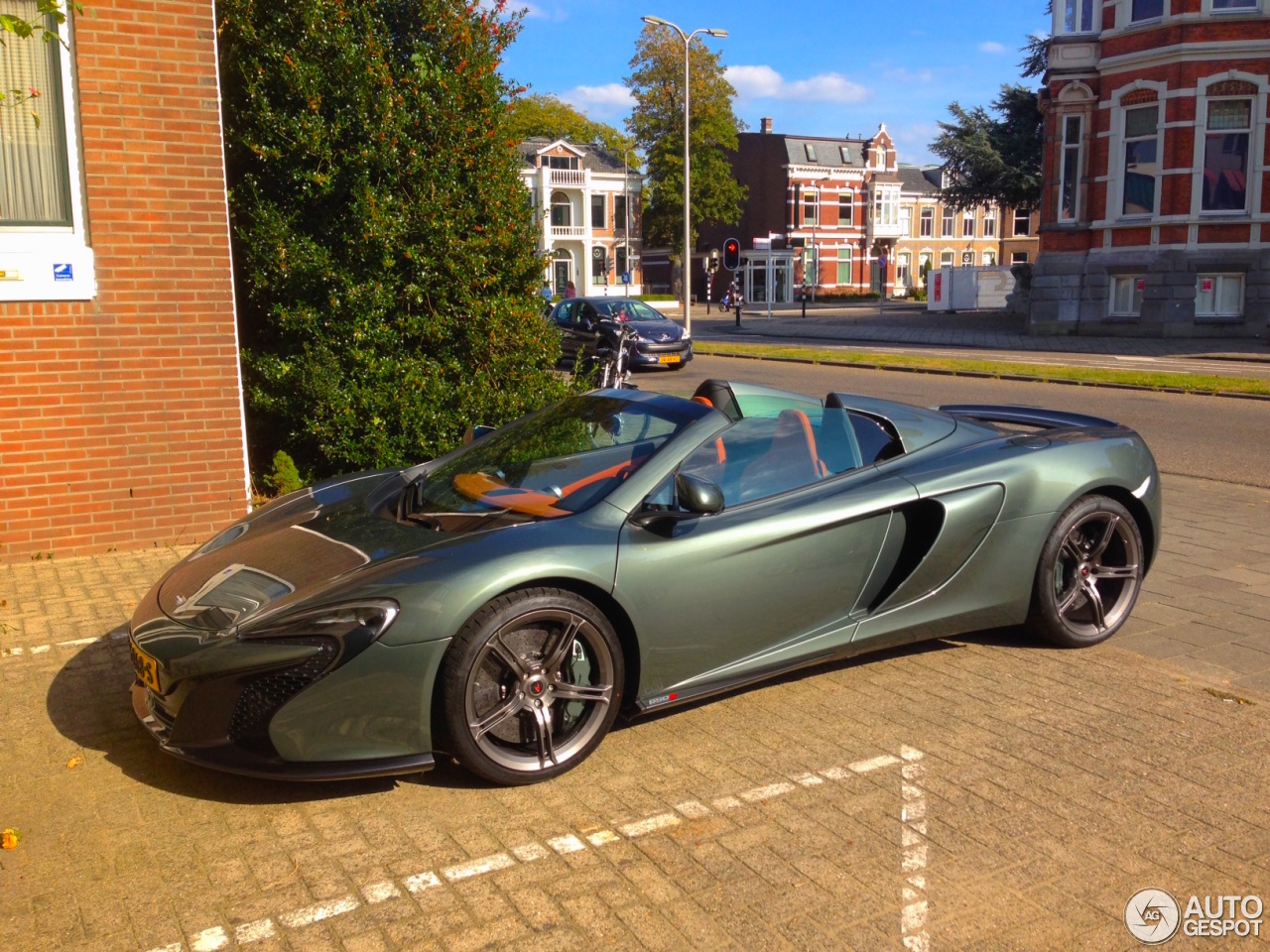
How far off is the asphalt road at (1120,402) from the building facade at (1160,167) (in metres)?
12.6

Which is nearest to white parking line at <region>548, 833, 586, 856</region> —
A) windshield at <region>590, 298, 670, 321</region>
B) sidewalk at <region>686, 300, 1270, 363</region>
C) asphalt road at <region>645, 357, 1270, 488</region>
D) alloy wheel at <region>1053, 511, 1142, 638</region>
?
alloy wheel at <region>1053, 511, 1142, 638</region>

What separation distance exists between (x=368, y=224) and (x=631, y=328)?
13893 millimetres

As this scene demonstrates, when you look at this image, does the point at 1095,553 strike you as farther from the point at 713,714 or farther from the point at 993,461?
the point at 713,714

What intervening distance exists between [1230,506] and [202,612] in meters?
7.98

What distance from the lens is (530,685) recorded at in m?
3.80

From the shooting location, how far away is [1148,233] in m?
29.5

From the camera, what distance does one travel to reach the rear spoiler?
224 inches

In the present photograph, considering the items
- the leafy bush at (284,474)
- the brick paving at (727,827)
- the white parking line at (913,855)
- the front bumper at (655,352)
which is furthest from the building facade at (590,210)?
the white parking line at (913,855)

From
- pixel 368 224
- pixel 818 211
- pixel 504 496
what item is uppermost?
pixel 818 211

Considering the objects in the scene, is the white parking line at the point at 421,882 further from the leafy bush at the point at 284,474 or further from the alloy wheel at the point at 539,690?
the leafy bush at the point at 284,474

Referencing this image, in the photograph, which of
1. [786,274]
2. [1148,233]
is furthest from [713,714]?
[786,274]

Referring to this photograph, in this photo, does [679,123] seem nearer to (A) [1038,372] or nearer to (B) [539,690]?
(A) [1038,372]

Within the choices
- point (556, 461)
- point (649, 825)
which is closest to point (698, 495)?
point (556, 461)

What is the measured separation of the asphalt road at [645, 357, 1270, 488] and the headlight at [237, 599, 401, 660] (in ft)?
29.2
